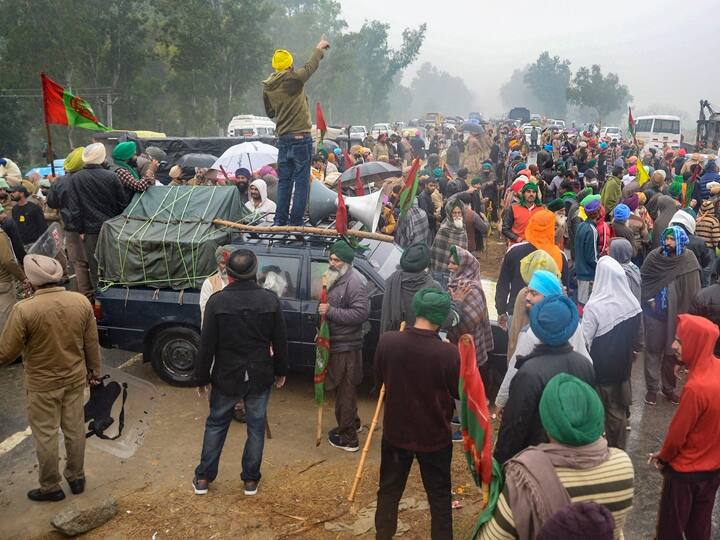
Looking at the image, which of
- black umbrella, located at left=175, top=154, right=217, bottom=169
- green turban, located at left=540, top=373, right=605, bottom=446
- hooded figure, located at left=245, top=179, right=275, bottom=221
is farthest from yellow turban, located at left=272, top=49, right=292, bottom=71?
black umbrella, located at left=175, top=154, right=217, bottom=169

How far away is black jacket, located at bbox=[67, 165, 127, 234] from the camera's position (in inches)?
288

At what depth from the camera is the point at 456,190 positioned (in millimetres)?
12383

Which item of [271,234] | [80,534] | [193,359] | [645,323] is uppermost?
[271,234]

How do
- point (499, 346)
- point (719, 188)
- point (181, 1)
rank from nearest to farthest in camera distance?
point (499, 346) → point (719, 188) → point (181, 1)

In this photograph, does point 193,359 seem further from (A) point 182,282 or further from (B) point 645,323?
(B) point 645,323

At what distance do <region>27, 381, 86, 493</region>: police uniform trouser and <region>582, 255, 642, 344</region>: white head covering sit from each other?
4.06 m

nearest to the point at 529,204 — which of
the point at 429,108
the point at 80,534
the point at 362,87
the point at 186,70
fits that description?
the point at 80,534

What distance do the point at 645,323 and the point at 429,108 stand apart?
179m

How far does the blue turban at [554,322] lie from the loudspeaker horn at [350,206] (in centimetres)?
328

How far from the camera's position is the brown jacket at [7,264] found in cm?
660

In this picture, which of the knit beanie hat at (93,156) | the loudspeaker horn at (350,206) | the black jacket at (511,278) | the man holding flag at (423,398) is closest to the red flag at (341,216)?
the loudspeaker horn at (350,206)

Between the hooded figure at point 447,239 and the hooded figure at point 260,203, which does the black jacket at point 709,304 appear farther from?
the hooded figure at point 260,203

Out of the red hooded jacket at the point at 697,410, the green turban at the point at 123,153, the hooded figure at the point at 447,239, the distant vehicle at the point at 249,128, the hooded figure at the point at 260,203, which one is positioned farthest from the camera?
the distant vehicle at the point at 249,128

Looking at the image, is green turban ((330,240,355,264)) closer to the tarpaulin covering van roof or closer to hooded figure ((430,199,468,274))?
the tarpaulin covering van roof
